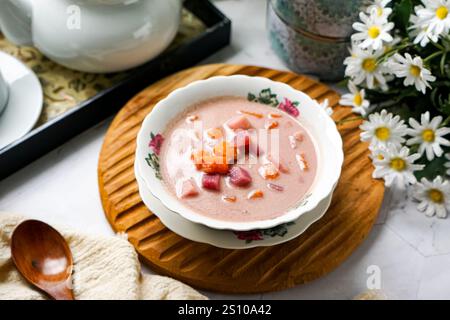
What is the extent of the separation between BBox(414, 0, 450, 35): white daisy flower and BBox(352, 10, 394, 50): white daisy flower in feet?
0.25

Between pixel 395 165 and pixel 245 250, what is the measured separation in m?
0.39

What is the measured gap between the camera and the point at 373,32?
4.34 ft

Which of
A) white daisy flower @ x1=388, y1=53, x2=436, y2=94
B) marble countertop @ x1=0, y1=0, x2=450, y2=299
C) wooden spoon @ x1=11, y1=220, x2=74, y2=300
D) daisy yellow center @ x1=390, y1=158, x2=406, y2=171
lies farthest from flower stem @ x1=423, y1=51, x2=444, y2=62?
wooden spoon @ x1=11, y1=220, x2=74, y2=300

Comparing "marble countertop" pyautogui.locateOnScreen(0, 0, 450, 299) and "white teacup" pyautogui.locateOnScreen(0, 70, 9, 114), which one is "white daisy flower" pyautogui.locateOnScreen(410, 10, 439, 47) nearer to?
"marble countertop" pyautogui.locateOnScreen(0, 0, 450, 299)

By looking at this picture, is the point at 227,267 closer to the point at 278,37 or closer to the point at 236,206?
the point at 236,206

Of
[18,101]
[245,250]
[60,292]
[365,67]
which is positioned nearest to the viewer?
[60,292]

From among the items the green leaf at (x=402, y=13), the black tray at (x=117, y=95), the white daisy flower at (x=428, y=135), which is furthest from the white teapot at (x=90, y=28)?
the white daisy flower at (x=428, y=135)

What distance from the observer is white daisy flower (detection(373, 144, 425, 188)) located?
1.30m

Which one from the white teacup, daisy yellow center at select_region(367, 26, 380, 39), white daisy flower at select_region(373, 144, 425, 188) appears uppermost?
daisy yellow center at select_region(367, 26, 380, 39)

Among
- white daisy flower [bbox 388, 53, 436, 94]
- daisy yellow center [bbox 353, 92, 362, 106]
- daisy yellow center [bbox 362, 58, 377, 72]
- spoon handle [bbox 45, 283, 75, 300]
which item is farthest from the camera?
daisy yellow center [bbox 353, 92, 362, 106]

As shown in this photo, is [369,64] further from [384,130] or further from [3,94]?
[3,94]

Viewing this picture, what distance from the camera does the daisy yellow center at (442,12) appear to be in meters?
1.21

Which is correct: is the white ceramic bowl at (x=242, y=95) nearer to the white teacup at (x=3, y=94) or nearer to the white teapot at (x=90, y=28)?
the white teapot at (x=90, y=28)

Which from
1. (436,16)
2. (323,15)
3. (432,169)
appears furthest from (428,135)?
(323,15)
